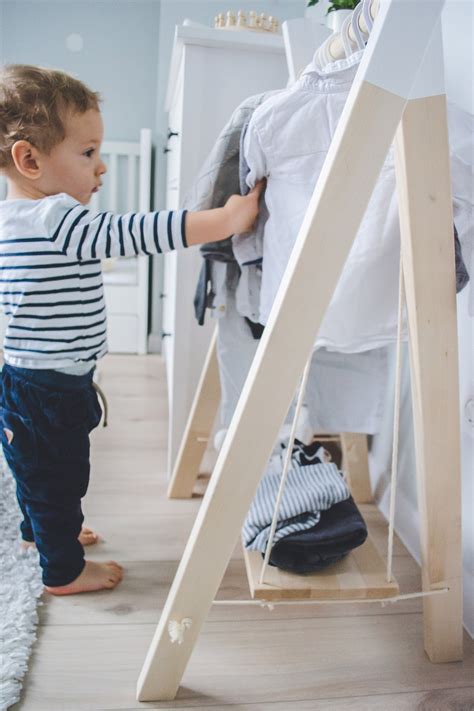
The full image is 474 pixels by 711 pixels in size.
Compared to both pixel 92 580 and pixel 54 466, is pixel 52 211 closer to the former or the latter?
pixel 54 466

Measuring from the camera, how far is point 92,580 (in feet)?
3.51

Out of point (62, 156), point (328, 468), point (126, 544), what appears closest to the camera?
point (62, 156)

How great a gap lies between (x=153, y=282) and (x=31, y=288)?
1.71 metres

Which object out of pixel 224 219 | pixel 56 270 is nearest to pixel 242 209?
pixel 224 219

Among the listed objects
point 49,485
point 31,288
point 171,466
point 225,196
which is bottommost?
point 171,466

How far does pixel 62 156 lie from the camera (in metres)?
0.92

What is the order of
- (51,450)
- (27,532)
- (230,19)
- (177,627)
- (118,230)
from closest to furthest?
(177,627)
(118,230)
(51,450)
(27,532)
(230,19)

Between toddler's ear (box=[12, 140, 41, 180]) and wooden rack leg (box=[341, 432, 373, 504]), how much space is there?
82 centimetres

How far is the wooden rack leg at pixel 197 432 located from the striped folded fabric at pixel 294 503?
37 cm

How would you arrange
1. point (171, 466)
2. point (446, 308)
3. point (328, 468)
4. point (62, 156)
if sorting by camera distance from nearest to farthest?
1. point (446, 308)
2. point (62, 156)
3. point (328, 468)
4. point (171, 466)

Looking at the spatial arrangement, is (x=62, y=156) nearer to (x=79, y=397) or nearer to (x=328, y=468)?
(x=79, y=397)

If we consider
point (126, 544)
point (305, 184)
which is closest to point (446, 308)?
point (305, 184)

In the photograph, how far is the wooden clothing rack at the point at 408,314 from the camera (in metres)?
0.67

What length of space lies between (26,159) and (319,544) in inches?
26.4
